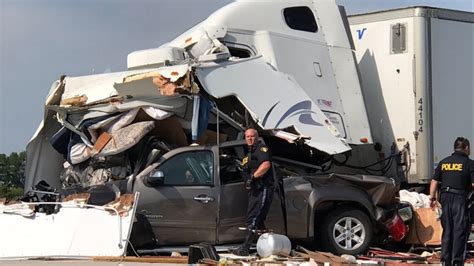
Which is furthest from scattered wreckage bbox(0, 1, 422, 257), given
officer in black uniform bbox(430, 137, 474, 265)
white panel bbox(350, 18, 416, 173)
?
officer in black uniform bbox(430, 137, 474, 265)

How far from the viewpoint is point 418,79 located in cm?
1296

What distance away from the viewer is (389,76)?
13.2m

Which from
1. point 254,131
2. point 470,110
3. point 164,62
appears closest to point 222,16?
point 164,62

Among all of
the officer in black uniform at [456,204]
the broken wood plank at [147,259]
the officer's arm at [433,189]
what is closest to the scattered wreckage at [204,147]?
the broken wood plank at [147,259]

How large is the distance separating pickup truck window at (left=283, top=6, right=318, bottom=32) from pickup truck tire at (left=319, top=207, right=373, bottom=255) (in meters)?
2.93

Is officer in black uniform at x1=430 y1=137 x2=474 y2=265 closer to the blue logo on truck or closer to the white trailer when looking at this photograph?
the white trailer

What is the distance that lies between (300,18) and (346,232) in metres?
3.37

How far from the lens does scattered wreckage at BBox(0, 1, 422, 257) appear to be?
10.5 metres

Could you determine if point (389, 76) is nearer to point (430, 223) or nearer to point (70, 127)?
point (430, 223)

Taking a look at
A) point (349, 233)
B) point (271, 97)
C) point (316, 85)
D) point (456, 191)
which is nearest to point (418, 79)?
point (316, 85)

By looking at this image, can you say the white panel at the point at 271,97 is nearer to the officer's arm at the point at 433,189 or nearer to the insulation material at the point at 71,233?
the officer's arm at the point at 433,189

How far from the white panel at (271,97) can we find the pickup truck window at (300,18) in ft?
3.39

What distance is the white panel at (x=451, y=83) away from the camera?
1310cm

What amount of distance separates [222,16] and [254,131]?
2.31 metres
